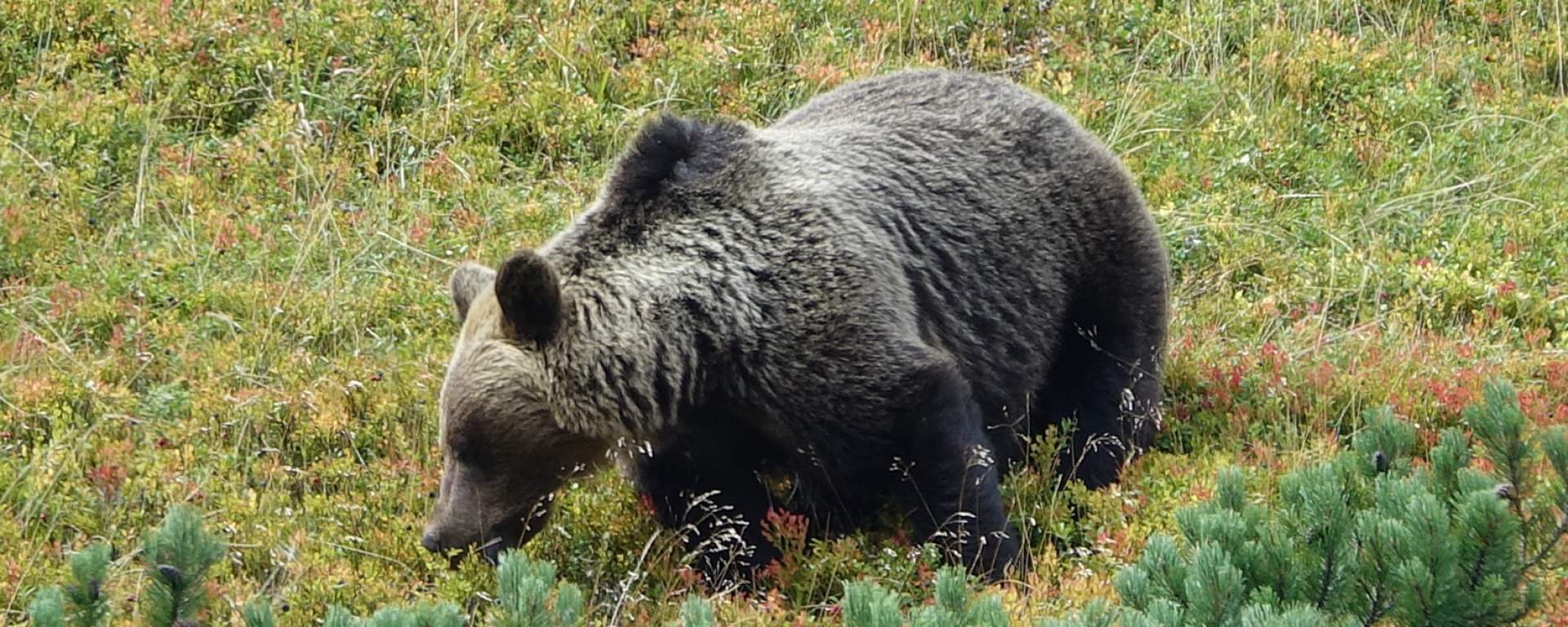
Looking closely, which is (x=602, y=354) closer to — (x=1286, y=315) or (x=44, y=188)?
(x=1286, y=315)

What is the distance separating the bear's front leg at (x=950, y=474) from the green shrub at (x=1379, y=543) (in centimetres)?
164

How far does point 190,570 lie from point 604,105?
21.5 ft

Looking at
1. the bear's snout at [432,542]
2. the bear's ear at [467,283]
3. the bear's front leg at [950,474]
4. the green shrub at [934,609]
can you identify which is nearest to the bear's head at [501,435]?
the bear's snout at [432,542]

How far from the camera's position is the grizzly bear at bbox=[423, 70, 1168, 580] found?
5641 millimetres

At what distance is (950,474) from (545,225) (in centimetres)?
341

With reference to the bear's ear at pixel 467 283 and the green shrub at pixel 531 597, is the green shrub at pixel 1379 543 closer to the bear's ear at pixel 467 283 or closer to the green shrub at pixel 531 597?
the green shrub at pixel 531 597

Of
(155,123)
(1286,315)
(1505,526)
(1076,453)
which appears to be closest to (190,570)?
(1505,526)

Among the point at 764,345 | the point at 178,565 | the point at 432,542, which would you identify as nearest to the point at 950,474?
the point at 764,345

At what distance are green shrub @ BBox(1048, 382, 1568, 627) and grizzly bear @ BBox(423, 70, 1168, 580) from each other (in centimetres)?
172

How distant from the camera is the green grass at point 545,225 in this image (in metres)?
6.12

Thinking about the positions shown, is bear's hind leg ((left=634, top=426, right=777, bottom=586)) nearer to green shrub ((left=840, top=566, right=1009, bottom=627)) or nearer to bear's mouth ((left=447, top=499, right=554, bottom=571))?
bear's mouth ((left=447, top=499, right=554, bottom=571))

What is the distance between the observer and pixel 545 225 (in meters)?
8.59

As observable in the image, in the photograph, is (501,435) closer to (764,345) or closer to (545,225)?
(764,345)

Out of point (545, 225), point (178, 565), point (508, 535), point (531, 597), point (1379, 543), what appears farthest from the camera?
point (545, 225)
